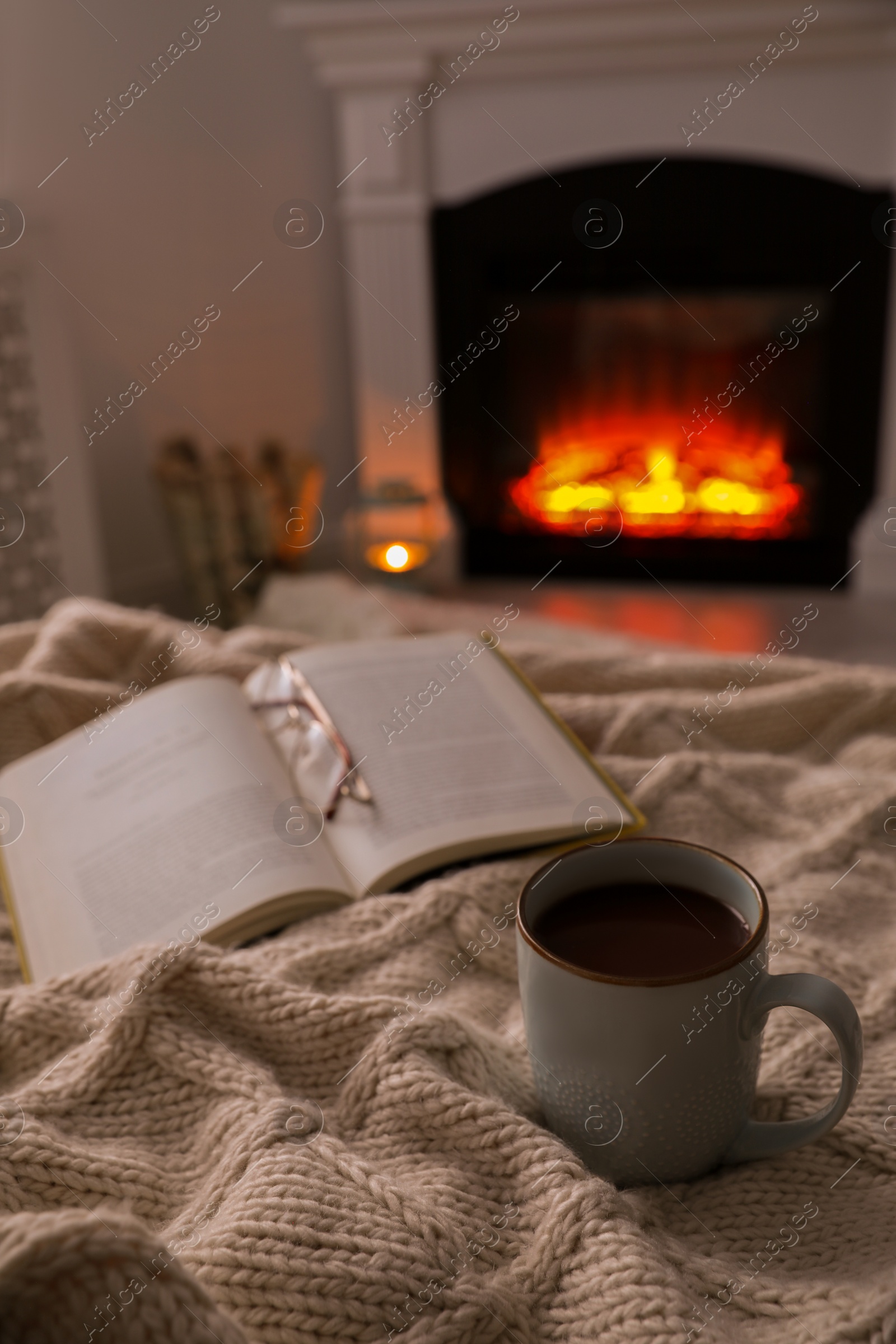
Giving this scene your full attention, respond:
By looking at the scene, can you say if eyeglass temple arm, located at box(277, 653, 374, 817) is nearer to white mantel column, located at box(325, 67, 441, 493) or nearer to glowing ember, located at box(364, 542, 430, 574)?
glowing ember, located at box(364, 542, 430, 574)

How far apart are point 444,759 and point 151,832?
0.63 feet

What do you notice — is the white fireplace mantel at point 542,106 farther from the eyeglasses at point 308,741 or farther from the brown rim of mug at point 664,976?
the brown rim of mug at point 664,976

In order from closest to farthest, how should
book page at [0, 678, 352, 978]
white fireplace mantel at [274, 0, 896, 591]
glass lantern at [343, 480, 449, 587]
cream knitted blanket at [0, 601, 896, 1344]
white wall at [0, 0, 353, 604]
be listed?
cream knitted blanket at [0, 601, 896, 1344] < book page at [0, 678, 352, 978] < white fireplace mantel at [274, 0, 896, 591] < white wall at [0, 0, 353, 604] < glass lantern at [343, 480, 449, 587]

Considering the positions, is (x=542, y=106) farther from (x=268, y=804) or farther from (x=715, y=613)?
(x=268, y=804)

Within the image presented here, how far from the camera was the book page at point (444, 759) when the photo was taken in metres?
0.69

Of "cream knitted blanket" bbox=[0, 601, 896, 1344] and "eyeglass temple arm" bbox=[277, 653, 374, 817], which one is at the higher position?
"eyeglass temple arm" bbox=[277, 653, 374, 817]

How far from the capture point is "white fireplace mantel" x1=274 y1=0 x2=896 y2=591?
7.36ft

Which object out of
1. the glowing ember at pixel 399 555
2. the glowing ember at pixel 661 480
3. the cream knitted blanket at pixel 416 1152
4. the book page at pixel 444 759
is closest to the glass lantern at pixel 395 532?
the glowing ember at pixel 399 555

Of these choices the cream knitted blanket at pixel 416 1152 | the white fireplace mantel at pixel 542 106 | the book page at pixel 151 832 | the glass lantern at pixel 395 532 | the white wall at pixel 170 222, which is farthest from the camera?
the glass lantern at pixel 395 532

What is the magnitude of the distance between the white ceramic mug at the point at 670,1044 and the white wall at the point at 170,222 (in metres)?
2.23

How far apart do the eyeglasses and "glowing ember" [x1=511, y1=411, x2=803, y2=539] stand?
2.04 meters

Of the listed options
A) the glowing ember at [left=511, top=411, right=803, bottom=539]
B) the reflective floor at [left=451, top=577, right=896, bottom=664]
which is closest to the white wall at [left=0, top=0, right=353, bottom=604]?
the glowing ember at [left=511, top=411, right=803, bottom=539]

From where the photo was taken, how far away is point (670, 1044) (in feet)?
1.40

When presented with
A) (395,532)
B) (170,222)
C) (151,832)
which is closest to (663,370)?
(395,532)
